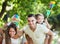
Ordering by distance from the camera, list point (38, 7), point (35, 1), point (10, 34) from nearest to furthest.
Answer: point (10, 34), point (38, 7), point (35, 1)

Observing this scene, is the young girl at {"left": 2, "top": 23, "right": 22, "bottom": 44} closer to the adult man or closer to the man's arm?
the man's arm

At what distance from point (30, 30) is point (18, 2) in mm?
4673

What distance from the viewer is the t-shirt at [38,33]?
8.29 ft

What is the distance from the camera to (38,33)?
2.53 meters

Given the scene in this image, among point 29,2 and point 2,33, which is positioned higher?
point 2,33

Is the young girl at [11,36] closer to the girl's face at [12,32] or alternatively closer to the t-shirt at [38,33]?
the girl's face at [12,32]

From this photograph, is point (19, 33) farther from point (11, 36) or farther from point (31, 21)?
point (31, 21)

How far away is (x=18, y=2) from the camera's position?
7.14 metres

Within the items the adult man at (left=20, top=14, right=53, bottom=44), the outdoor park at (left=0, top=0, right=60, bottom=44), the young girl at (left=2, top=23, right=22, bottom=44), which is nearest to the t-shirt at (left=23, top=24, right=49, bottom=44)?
the adult man at (left=20, top=14, right=53, bottom=44)

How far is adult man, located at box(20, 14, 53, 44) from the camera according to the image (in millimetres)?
2494

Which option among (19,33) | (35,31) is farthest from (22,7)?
(35,31)

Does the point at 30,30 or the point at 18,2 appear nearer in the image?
the point at 30,30

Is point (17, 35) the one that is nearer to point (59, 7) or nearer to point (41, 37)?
point (41, 37)

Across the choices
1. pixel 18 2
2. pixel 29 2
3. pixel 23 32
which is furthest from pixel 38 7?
pixel 23 32
